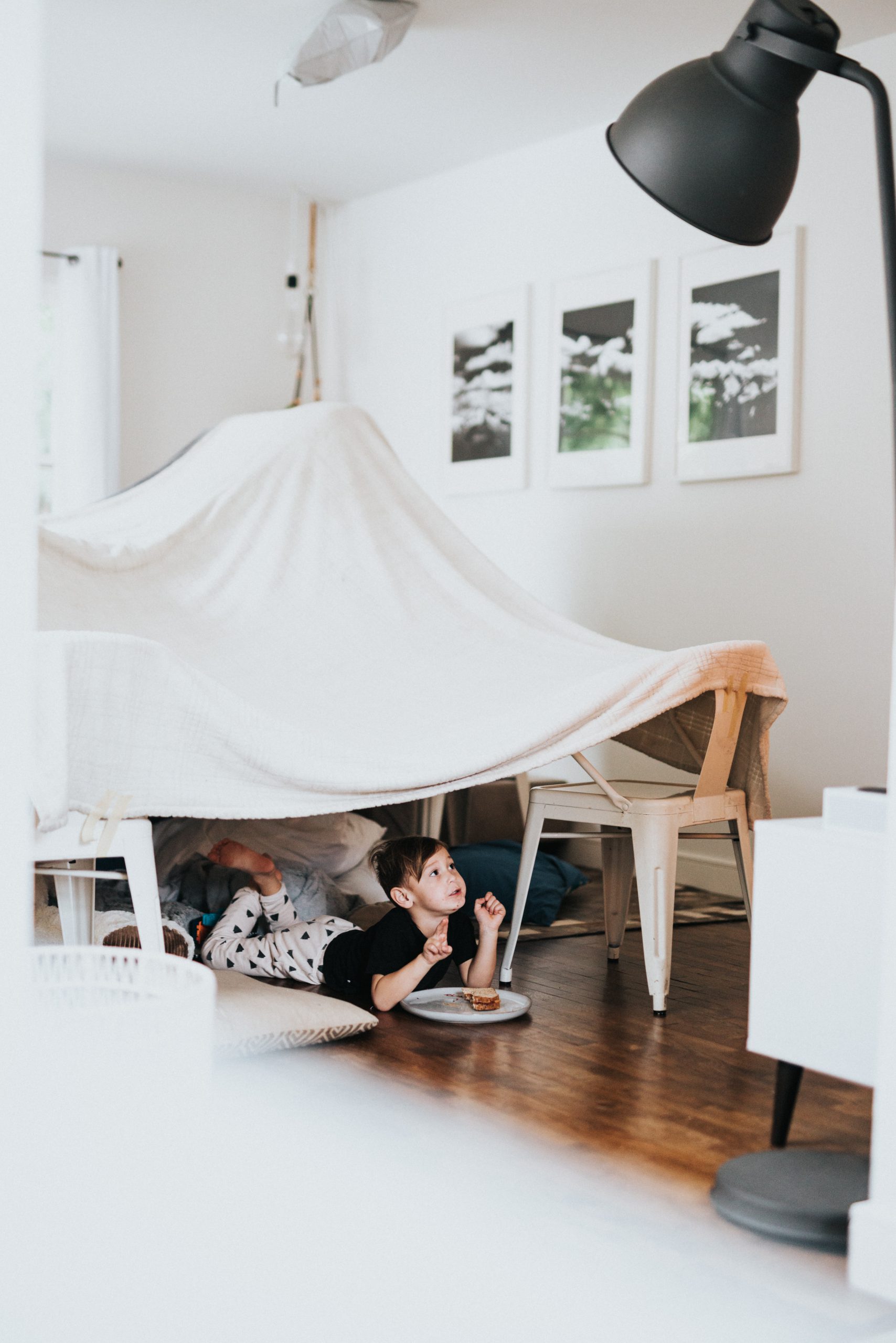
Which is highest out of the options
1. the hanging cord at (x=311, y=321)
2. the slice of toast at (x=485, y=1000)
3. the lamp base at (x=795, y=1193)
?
the hanging cord at (x=311, y=321)

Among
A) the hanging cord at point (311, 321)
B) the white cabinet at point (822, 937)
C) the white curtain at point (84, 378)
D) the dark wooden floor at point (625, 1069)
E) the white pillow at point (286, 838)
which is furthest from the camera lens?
the hanging cord at point (311, 321)

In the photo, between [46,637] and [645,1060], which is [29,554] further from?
[645,1060]

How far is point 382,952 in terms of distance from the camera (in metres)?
2.62

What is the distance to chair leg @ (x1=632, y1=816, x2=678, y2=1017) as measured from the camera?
2.62 m

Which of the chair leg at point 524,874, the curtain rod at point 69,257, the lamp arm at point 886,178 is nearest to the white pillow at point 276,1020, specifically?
the chair leg at point 524,874

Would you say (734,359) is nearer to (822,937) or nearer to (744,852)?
(744,852)

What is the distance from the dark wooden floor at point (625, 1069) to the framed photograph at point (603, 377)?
1.92m

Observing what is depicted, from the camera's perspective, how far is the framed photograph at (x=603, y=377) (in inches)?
168

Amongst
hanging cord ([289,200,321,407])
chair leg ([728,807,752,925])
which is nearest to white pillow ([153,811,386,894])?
chair leg ([728,807,752,925])

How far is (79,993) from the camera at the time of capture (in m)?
1.67

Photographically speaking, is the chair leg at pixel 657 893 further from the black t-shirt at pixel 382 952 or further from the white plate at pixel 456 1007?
the black t-shirt at pixel 382 952

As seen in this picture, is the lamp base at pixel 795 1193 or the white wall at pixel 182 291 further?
the white wall at pixel 182 291

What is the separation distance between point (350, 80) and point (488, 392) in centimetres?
121

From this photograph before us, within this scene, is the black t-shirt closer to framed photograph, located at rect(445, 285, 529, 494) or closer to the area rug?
the area rug
